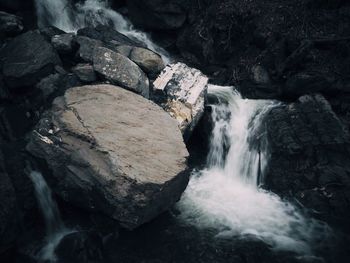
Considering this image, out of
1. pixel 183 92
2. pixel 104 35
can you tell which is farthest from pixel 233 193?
pixel 104 35

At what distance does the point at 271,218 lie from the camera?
7.27 metres

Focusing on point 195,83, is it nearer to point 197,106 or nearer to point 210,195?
point 197,106

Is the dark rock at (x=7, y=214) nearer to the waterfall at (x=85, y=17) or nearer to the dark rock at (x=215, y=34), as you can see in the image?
the waterfall at (x=85, y=17)

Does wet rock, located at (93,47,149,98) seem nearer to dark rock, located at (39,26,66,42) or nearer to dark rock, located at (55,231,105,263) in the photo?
dark rock, located at (39,26,66,42)

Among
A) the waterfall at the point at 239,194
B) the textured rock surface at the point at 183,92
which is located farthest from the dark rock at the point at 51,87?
the waterfall at the point at 239,194

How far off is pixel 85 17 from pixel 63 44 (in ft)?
10.2

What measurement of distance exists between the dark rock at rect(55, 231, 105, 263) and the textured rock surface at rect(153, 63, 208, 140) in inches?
115

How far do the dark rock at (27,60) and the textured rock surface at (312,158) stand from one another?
17.4 feet

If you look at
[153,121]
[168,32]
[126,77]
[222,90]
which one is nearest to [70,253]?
[153,121]

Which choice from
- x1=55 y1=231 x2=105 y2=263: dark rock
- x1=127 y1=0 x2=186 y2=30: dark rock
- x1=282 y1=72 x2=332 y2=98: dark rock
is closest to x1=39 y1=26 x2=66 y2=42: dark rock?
x1=127 y1=0 x2=186 y2=30: dark rock

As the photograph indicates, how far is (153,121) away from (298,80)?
4137 mm

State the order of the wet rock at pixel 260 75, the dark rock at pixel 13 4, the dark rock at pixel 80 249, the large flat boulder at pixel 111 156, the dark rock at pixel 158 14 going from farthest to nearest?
the dark rock at pixel 158 14, the wet rock at pixel 260 75, the dark rock at pixel 13 4, the dark rock at pixel 80 249, the large flat boulder at pixel 111 156

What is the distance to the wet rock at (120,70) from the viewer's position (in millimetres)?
7756

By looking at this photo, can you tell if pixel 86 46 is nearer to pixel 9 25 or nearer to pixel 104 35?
pixel 104 35
